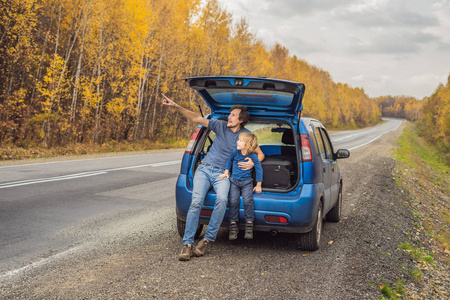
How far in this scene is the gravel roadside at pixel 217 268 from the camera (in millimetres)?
3502

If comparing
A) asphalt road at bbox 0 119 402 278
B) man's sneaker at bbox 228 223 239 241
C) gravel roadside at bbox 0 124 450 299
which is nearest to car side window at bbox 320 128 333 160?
gravel roadside at bbox 0 124 450 299

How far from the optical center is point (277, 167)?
5.02m

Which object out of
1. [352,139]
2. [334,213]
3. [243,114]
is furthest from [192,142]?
[352,139]

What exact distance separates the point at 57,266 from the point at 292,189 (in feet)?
8.86

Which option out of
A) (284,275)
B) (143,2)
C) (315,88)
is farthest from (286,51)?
(284,275)

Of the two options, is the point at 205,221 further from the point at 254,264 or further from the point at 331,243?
the point at 331,243

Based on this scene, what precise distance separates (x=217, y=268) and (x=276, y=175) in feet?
4.73

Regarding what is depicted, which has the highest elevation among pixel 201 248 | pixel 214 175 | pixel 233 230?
pixel 214 175

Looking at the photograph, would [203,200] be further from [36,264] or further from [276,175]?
[36,264]

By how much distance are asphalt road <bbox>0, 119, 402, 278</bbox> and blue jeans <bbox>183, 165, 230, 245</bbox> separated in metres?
1.41

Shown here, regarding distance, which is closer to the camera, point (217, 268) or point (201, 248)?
point (217, 268)

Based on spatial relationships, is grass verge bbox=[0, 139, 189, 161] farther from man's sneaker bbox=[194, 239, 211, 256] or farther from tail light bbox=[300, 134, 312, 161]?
tail light bbox=[300, 134, 312, 161]

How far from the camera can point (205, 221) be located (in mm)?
4836

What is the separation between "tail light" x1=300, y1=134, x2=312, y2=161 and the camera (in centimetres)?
482
